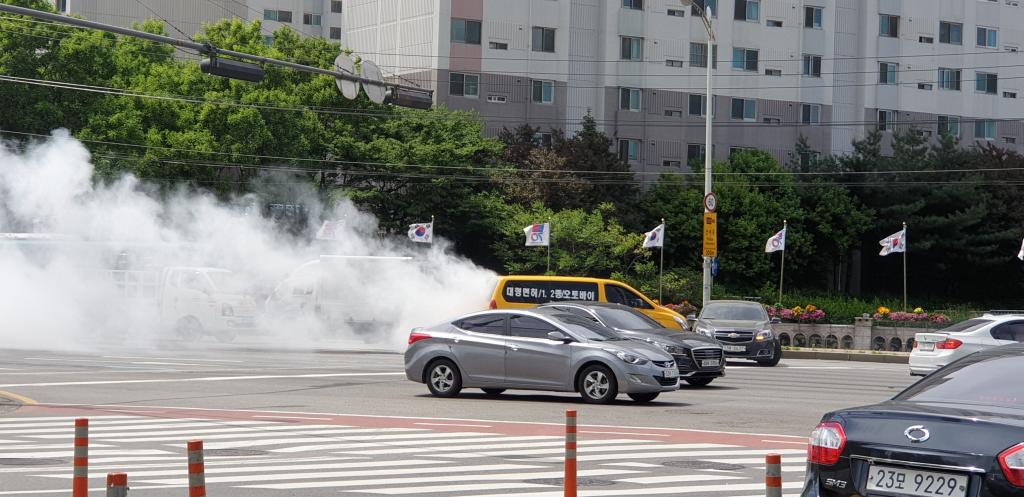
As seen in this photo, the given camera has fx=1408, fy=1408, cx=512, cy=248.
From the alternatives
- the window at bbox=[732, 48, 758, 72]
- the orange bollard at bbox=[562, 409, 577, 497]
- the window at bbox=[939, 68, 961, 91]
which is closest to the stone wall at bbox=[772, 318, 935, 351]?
the orange bollard at bbox=[562, 409, 577, 497]

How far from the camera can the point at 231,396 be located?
2125 cm

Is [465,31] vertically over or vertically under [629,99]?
over

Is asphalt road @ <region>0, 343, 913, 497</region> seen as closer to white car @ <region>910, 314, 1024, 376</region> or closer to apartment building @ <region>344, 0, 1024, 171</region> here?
white car @ <region>910, 314, 1024, 376</region>

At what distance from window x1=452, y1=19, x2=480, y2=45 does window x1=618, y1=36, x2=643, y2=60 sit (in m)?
8.33

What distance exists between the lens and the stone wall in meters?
42.5

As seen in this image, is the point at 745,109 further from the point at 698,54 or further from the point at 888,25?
the point at 888,25

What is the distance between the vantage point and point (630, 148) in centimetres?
7400

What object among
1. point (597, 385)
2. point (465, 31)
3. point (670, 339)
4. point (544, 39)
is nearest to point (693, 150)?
point (544, 39)

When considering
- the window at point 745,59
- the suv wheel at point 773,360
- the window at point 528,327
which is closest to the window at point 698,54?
the window at point 745,59

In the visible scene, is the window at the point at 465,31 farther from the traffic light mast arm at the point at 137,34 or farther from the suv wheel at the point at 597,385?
the suv wheel at the point at 597,385

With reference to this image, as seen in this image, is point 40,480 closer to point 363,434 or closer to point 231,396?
point 363,434

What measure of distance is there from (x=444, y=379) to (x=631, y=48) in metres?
54.8

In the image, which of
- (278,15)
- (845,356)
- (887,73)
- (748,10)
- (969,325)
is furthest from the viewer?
(278,15)

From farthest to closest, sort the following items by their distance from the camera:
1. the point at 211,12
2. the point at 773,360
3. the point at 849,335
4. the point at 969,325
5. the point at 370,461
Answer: the point at 211,12 → the point at 849,335 → the point at 773,360 → the point at 969,325 → the point at 370,461
